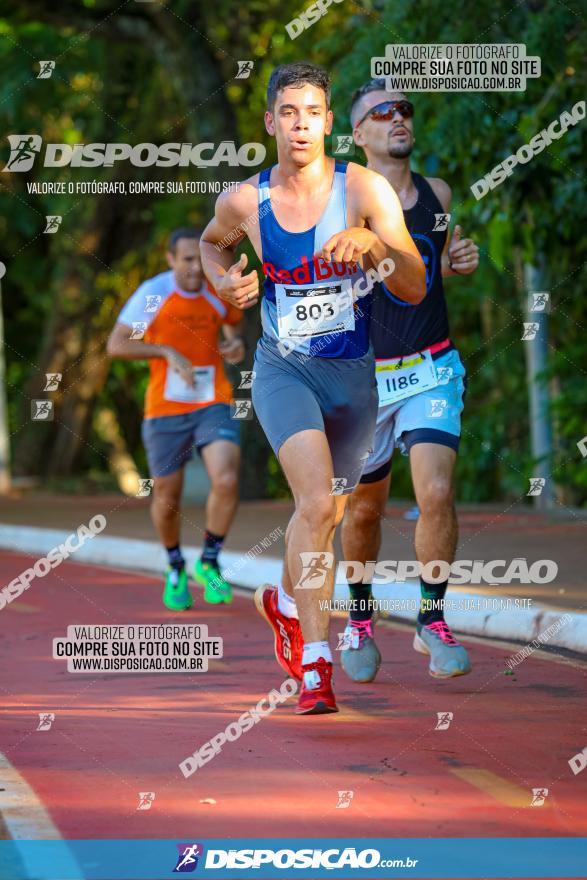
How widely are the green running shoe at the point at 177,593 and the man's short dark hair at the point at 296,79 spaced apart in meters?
4.56

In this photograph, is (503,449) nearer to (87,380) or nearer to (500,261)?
(500,261)

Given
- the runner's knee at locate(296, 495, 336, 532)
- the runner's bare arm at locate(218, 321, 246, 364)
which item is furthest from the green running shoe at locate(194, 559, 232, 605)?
the runner's knee at locate(296, 495, 336, 532)

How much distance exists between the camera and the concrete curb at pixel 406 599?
339 inches

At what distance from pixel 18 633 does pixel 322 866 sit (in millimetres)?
5298

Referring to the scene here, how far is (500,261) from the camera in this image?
1484 centimetres

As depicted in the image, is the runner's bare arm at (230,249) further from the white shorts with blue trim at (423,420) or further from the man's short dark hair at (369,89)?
the man's short dark hair at (369,89)

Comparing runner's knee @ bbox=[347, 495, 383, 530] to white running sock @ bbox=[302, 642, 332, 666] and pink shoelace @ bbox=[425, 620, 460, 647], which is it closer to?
pink shoelace @ bbox=[425, 620, 460, 647]

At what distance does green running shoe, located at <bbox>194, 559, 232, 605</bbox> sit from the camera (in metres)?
11.0

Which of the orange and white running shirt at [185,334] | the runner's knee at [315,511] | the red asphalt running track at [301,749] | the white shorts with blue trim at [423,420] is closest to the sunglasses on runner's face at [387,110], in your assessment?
the white shorts with blue trim at [423,420]

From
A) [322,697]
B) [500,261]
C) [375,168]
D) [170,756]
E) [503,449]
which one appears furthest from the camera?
[503,449]

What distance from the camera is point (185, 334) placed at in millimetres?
10977

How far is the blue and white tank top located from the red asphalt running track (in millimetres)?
1446

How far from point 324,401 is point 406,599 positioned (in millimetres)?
3695

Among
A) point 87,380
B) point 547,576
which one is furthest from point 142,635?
point 87,380
